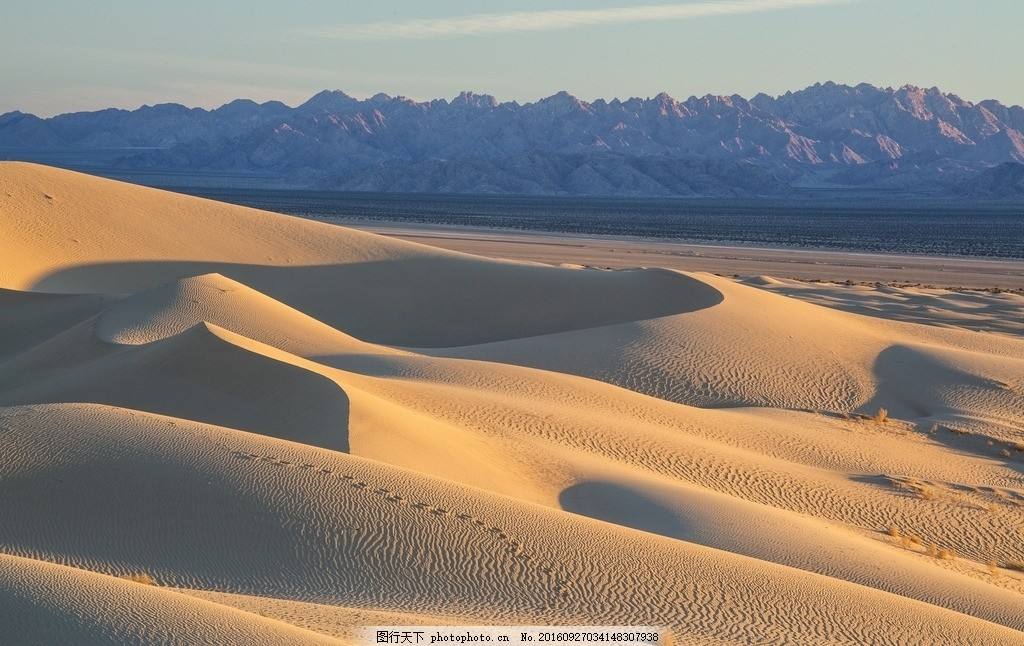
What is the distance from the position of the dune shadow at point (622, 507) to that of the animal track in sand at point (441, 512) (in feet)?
7.49

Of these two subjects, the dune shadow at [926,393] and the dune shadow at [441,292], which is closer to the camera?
the dune shadow at [926,393]

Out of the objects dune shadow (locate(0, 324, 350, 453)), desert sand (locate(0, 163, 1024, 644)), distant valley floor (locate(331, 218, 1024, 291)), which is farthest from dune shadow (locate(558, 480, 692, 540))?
distant valley floor (locate(331, 218, 1024, 291))

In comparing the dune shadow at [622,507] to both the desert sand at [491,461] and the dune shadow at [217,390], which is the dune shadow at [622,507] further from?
the dune shadow at [217,390]

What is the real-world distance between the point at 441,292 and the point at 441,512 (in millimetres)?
18440

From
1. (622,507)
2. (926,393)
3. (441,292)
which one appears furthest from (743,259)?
(622,507)

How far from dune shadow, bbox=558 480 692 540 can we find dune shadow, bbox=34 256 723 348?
12.1m

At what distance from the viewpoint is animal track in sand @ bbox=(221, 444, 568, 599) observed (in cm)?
789

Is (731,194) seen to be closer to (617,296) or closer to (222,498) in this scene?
(617,296)

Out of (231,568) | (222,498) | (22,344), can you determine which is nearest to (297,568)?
(231,568)

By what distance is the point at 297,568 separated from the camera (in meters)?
7.89

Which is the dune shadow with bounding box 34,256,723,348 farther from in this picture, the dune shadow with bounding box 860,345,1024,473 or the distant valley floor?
the distant valley floor

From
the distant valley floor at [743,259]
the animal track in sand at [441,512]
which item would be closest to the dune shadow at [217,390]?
the animal track in sand at [441,512]

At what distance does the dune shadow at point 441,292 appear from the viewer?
24781 mm

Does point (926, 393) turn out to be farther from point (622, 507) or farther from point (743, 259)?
point (743, 259)
